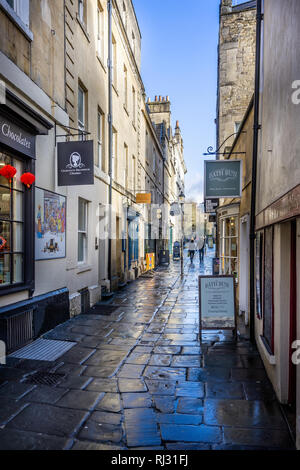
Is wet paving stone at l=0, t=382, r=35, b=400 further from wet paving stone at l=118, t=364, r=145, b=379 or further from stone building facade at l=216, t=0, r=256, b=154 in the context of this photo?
stone building facade at l=216, t=0, r=256, b=154

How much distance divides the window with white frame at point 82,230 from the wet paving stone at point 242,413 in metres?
6.24

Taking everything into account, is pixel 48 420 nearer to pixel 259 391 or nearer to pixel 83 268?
pixel 259 391

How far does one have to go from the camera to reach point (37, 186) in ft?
20.6

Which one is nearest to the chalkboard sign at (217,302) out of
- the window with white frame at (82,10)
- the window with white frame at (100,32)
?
the window with white frame at (82,10)

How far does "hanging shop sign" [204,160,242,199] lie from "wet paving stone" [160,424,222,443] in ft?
17.4

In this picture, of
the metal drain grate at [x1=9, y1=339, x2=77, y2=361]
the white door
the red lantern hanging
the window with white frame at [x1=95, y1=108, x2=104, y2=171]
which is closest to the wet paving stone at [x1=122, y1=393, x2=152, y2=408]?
the metal drain grate at [x1=9, y1=339, x2=77, y2=361]

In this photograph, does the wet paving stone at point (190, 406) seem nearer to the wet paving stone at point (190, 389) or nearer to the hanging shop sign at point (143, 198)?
the wet paving stone at point (190, 389)

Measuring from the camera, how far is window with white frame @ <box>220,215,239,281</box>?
9203mm

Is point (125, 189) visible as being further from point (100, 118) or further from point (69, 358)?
point (69, 358)

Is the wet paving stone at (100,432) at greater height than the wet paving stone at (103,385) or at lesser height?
greater

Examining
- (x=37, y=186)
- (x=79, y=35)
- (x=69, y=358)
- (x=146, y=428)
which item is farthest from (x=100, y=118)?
(x=146, y=428)

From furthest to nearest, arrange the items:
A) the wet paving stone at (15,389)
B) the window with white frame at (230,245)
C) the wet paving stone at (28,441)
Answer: the window with white frame at (230,245) → the wet paving stone at (15,389) → the wet paving stone at (28,441)

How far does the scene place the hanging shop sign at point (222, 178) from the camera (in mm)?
7645
